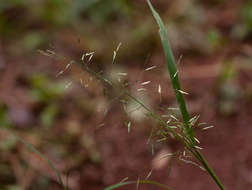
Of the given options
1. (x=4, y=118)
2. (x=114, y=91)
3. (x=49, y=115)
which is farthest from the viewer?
Result: (x=49, y=115)

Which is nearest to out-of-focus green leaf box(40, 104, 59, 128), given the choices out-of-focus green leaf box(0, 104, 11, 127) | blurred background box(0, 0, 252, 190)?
blurred background box(0, 0, 252, 190)

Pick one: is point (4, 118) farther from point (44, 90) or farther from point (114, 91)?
Result: point (114, 91)

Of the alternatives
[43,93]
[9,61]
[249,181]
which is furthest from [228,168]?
[9,61]

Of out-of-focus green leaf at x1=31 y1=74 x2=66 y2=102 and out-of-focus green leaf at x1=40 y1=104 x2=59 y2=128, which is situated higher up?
out-of-focus green leaf at x1=31 y1=74 x2=66 y2=102

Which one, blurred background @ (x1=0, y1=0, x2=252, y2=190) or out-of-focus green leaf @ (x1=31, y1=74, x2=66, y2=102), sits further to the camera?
out-of-focus green leaf @ (x1=31, y1=74, x2=66, y2=102)

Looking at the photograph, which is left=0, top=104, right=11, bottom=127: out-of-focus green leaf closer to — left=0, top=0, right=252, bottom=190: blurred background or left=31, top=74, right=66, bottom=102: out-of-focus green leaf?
left=0, top=0, right=252, bottom=190: blurred background

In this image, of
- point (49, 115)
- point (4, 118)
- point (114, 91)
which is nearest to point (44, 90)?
point (49, 115)

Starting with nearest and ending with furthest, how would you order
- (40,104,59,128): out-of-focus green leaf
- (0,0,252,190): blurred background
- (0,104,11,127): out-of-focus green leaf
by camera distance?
(0,0,252,190): blurred background → (0,104,11,127): out-of-focus green leaf → (40,104,59,128): out-of-focus green leaf

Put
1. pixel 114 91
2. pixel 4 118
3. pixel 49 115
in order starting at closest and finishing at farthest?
pixel 114 91, pixel 4 118, pixel 49 115

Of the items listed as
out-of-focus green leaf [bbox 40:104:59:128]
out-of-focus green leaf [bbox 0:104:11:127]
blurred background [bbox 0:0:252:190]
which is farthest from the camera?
out-of-focus green leaf [bbox 40:104:59:128]

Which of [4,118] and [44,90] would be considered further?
[44,90]
